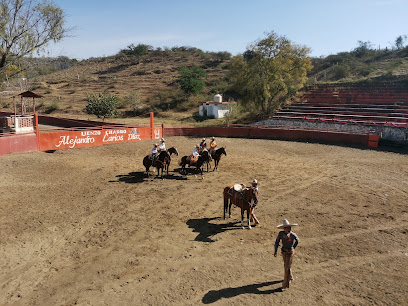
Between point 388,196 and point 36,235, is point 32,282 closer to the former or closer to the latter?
point 36,235

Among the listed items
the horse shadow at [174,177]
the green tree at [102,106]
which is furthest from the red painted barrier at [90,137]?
the green tree at [102,106]

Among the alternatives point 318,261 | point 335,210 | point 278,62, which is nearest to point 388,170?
point 335,210

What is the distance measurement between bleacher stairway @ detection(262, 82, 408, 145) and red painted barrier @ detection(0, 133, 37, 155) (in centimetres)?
2408

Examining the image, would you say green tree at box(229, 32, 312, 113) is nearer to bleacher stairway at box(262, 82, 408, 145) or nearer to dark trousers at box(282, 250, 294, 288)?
bleacher stairway at box(262, 82, 408, 145)

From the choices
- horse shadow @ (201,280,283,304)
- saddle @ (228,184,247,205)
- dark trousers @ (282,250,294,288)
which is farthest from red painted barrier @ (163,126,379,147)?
horse shadow @ (201,280,283,304)

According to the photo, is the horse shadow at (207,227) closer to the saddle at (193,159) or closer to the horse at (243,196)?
the horse at (243,196)

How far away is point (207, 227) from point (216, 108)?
32.1 metres

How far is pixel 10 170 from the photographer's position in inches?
619

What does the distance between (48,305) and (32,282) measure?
1159 mm

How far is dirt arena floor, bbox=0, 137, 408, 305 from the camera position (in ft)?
22.6

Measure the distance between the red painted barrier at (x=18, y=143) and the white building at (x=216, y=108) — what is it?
25.3 m

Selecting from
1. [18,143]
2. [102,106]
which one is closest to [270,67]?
[102,106]

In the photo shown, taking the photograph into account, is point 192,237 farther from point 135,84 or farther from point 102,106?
point 135,84

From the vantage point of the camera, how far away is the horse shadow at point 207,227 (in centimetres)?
939
